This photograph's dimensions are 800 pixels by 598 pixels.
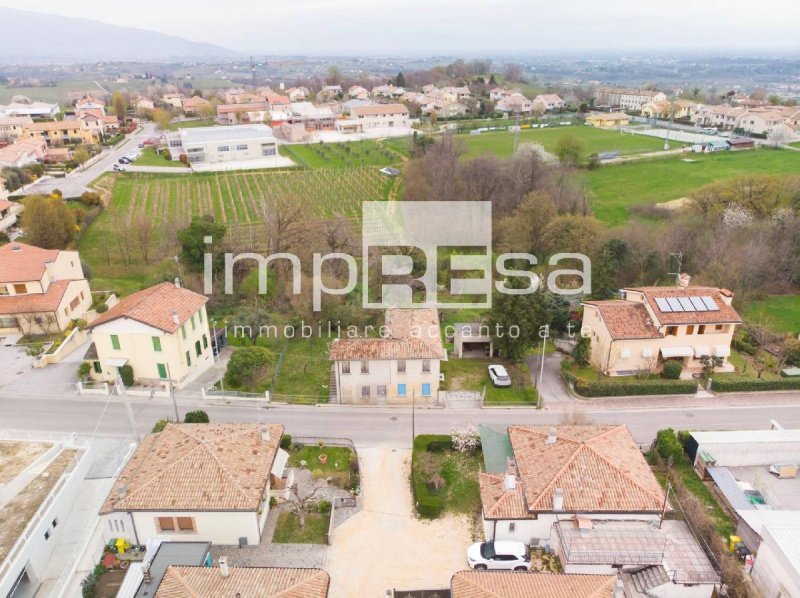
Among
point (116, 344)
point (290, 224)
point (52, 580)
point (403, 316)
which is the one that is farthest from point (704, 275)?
point (52, 580)

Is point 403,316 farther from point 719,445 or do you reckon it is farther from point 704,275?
point 704,275

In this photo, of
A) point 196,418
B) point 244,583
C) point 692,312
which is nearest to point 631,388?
point 692,312

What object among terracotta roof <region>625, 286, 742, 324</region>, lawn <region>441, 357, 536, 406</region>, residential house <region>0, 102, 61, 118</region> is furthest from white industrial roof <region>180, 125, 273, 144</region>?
terracotta roof <region>625, 286, 742, 324</region>

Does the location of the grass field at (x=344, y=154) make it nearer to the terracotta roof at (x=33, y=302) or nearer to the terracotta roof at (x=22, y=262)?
the terracotta roof at (x=22, y=262)

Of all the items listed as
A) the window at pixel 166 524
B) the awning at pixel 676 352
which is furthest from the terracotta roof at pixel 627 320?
the window at pixel 166 524

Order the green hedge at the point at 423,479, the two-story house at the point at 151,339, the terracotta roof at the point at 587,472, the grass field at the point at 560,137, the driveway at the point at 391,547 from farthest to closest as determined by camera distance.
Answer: the grass field at the point at 560,137 < the two-story house at the point at 151,339 < the green hedge at the point at 423,479 < the terracotta roof at the point at 587,472 < the driveway at the point at 391,547

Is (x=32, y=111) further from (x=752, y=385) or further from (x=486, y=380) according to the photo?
(x=752, y=385)
